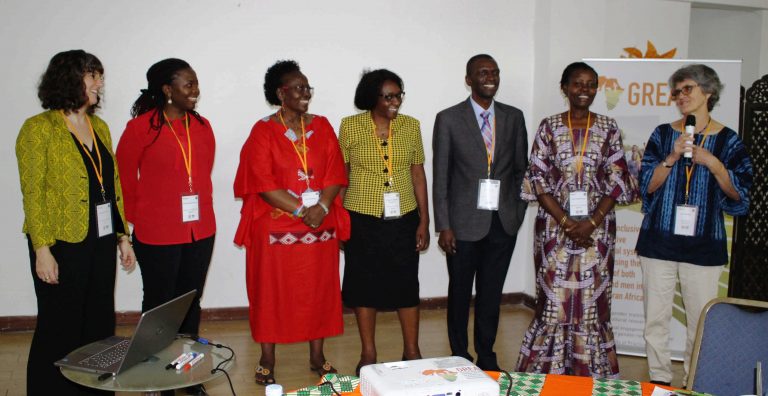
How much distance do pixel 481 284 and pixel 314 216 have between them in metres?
1.08

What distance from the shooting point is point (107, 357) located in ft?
7.25

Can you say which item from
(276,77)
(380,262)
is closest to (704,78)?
(380,262)

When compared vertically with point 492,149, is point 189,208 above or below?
below

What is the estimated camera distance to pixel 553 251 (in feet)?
11.4

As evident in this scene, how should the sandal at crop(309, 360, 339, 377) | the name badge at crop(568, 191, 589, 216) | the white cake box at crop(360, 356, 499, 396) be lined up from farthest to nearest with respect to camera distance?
the sandal at crop(309, 360, 339, 377) → the name badge at crop(568, 191, 589, 216) → the white cake box at crop(360, 356, 499, 396)

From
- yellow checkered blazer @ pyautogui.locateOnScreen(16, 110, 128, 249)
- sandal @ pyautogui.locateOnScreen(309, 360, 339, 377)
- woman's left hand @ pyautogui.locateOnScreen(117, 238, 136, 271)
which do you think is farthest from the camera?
sandal @ pyautogui.locateOnScreen(309, 360, 339, 377)

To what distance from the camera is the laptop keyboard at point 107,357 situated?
2137 mm

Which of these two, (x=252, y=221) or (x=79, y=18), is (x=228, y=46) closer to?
(x=79, y=18)

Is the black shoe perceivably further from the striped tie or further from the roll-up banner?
the roll-up banner

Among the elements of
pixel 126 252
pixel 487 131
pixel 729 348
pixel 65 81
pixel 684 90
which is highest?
pixel 684 90

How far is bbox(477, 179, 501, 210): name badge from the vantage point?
3701mm

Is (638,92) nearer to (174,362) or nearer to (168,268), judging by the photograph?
(168,268)

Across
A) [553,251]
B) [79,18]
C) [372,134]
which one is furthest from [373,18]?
[553,251]

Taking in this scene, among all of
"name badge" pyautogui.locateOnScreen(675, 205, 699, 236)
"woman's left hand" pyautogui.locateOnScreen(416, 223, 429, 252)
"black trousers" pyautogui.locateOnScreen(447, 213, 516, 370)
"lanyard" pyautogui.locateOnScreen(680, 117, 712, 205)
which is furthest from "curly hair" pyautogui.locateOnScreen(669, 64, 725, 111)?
"woman's left hand" pyautogui.locateOnScreen(416, 223, 429, 252)
